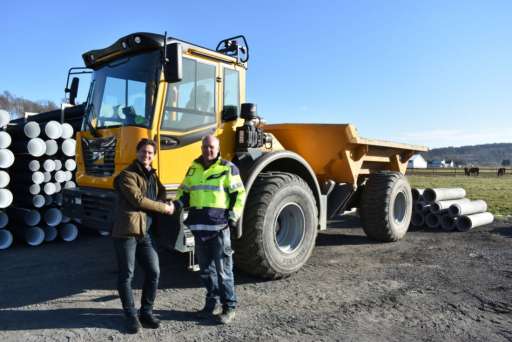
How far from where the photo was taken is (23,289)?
4.72m

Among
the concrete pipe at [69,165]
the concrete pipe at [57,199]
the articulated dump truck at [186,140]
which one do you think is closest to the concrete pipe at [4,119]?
the concrete pipe at [69,165]

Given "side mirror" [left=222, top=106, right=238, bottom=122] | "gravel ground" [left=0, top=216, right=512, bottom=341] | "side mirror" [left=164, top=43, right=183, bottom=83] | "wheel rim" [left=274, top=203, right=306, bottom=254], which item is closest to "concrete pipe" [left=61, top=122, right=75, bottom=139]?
"gravel ground" [left=0, top=216, right=512, bottom=341]

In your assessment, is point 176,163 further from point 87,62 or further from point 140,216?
point 87,62

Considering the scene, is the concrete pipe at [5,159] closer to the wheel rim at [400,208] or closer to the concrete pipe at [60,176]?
the concrete pipe at [60,176]

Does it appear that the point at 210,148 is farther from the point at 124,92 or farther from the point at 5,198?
the point at 5,198

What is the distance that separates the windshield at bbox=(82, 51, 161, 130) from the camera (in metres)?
4.50

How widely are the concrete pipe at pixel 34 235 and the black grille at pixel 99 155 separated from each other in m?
2.93

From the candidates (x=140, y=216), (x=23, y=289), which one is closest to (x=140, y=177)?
(x=140, y=216)

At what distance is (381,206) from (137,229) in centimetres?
468

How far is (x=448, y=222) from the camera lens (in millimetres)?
8562

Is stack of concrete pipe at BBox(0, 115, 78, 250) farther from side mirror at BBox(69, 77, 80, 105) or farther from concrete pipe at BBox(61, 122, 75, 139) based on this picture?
side mirror at BBox(69, 77, 80, 105)

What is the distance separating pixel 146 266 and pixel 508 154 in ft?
695

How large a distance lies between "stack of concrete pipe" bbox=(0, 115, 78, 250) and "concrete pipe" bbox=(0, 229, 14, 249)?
0.23 m

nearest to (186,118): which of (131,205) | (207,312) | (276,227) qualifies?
(131,205)
